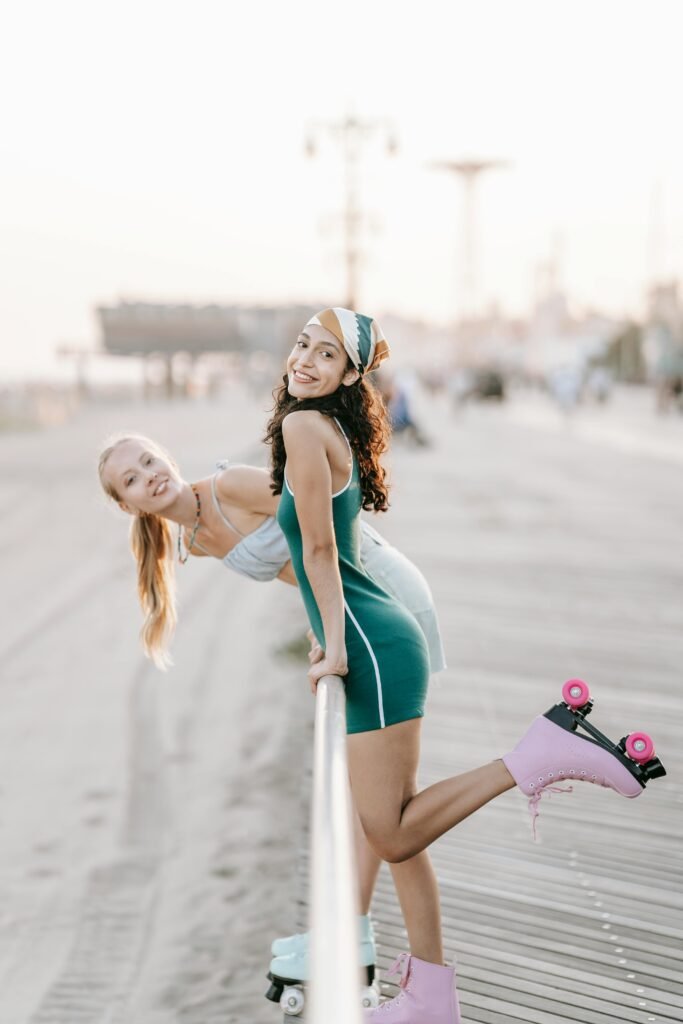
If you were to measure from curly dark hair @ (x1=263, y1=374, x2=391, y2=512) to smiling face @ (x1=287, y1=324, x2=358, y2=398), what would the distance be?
25mm

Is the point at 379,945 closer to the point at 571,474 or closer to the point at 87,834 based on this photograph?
the point at 87,834

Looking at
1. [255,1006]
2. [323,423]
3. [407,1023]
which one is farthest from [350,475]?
[255,1006]

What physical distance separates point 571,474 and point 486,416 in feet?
61.3

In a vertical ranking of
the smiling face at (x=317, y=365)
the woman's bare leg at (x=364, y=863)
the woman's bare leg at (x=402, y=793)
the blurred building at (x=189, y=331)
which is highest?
the smiling face at (x=317, y=365)

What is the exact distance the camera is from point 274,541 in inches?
124

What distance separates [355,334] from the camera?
9.22 ft

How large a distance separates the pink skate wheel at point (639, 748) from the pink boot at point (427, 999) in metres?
0.68

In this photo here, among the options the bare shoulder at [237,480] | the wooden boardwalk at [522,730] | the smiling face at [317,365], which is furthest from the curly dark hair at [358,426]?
the wooden boardwalk at [522,730]

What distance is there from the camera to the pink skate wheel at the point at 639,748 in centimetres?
266

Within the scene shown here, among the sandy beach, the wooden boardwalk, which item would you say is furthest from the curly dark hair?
the wooden boardwalk

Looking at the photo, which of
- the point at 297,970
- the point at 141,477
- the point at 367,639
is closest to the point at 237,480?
the point at 141,477

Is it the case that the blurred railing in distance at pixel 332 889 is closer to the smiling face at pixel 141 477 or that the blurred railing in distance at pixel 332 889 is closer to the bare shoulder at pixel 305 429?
the bare shoulder at pixel 305 429

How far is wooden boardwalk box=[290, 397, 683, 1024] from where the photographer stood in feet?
10.8

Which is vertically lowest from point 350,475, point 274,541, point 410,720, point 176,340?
point 176,340
